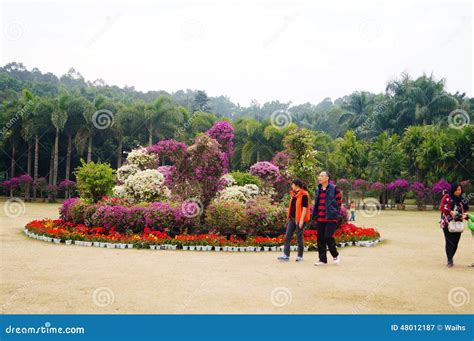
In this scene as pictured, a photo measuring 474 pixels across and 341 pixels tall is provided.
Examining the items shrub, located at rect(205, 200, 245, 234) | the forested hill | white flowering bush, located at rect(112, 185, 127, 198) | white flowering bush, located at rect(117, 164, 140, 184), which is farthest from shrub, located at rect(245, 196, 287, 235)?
the forested hill

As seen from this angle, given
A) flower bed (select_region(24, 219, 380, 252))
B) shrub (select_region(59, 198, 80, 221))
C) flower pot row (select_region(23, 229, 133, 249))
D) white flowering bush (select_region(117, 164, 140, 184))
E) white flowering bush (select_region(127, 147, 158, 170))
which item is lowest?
flower pot row (select_region(23, 229, 133, 249))

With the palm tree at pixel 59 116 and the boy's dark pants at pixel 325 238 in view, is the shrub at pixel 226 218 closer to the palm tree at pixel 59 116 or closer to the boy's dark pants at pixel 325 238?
the boy's dark pants at pixel 325 238

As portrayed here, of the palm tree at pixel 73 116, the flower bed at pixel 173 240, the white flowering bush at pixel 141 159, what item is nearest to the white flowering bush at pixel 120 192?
the white flowering bush at pixel 141 159

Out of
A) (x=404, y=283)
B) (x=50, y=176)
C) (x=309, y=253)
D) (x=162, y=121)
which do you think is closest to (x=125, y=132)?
(x=162, y=121)

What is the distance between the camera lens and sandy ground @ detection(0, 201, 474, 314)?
20.7 feet

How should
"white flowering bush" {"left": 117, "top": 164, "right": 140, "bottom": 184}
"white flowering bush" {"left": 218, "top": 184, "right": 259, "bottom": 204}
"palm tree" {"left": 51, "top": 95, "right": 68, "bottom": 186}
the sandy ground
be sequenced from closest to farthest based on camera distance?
the sandy ground → "white flowering bush" {"left": 218, "top": 184, "right": 259, "bottom": 204} → "white flowering bush" {"left": 117, "top": 164, "right": 140, "bottom": 184} → "palm tree" {"left": 51, "top": 95, "right": 68, "bottom": 186}

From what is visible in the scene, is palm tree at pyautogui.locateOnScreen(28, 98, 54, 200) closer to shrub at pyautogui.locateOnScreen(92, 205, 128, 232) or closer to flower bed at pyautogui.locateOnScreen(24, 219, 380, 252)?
flower bed at pyautogui.locateOnScreen(24, 219, 380, 252)

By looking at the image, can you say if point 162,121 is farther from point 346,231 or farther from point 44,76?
point 44,76

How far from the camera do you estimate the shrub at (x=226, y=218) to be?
41.7ft

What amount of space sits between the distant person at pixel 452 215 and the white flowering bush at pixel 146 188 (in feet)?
33.9

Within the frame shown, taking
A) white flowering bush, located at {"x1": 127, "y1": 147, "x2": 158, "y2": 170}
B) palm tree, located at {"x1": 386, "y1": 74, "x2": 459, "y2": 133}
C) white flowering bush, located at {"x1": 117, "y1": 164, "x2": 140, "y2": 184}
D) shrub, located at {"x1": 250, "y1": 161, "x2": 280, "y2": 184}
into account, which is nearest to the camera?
white flowering bush, located at {"x1": 117, "y1": 164, "x2": 140, "y2": 184}

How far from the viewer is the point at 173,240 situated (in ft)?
39.7

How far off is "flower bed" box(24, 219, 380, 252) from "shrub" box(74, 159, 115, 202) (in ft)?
8.46

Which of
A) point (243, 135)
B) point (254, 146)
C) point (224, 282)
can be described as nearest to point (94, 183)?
point (224, 282)
